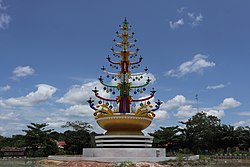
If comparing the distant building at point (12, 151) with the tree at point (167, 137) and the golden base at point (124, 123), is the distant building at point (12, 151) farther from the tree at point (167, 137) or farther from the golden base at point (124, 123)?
the golden base at point (124, 123)

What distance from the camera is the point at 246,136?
141ft

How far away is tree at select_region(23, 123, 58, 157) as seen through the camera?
1569 inches

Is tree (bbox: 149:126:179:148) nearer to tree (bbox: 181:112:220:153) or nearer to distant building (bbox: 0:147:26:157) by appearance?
tree (bbox: 181:112:220:153)

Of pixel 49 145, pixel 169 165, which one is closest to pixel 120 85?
pixel 169 165

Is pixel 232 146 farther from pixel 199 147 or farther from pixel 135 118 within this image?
pixel 135 118

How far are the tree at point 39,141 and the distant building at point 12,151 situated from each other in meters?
4.86

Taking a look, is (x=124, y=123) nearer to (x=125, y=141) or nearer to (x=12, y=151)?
(x=125, y=141)

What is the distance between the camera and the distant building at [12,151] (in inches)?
1768

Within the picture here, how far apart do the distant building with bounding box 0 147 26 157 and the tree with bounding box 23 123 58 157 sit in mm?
4856

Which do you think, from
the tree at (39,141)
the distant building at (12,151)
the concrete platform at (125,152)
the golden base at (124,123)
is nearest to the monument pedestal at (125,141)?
the golden base at (124,123)

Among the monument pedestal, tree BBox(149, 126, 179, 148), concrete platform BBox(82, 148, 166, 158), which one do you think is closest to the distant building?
tree BBox(149, 126, 179, 148)

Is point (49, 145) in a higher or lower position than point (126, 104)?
lower

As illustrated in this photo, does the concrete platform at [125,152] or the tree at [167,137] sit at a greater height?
the tree at [167,137]

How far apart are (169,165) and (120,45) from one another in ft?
41.6
